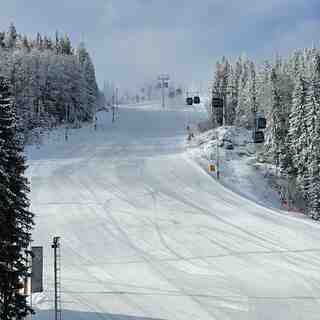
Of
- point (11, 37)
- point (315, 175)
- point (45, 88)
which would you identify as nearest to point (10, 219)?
point (315, 175)

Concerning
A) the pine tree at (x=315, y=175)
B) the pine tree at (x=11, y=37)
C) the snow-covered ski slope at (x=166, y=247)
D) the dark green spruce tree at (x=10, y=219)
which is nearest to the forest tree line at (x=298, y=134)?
the pine tree at (x=315, y=175)

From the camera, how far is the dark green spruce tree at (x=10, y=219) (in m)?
10.9

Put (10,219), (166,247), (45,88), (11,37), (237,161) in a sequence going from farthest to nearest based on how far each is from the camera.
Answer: (11,37)
(45,88)
(237,161)
(166,247)
(10,219)

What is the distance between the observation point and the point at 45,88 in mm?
71188

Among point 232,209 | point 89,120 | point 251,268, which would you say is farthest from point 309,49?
point 251,268

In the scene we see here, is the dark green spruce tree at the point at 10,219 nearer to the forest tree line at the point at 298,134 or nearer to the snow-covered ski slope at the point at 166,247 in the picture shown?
the snow-covered ski slope at the point at 166,247

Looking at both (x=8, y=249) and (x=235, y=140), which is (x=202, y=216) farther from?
(x=235, y=140)

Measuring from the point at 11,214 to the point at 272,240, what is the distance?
48.3 ft

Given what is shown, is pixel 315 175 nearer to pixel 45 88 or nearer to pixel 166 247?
pixel 166 247

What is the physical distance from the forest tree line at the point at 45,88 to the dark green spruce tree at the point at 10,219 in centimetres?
4768

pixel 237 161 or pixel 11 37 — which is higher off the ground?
pixel 11 37

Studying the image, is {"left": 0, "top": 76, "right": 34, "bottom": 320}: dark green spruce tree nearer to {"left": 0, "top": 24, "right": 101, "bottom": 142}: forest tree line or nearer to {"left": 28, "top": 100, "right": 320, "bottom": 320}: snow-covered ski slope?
{"left": 28, "top": 100, "right": 320, "bottom": 320}: snow-covered ski slope

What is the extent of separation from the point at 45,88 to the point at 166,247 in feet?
178

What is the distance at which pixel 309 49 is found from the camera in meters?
109
